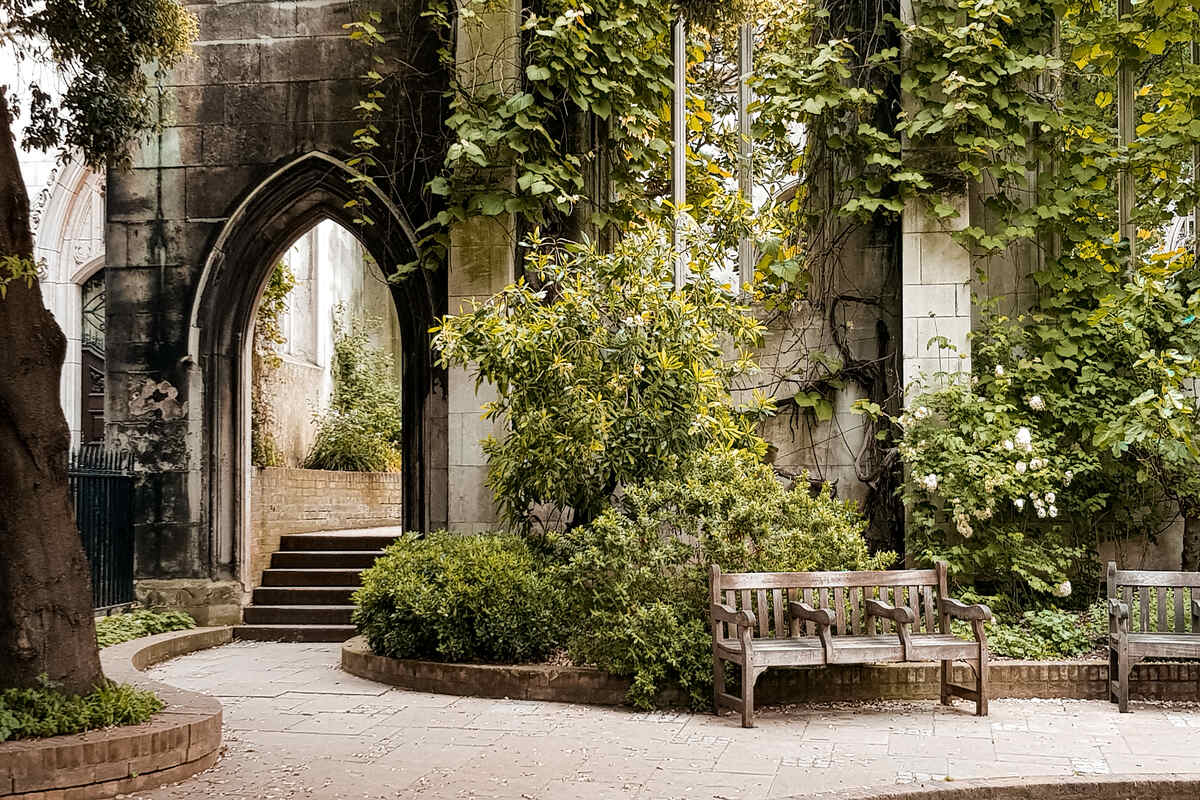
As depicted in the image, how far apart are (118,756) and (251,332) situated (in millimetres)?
7194

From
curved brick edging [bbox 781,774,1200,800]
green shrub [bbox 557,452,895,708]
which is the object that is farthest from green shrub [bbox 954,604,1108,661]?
curved brick edging [bbox 781,774,1200,800]

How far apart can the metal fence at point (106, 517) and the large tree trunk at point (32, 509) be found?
4.88 m

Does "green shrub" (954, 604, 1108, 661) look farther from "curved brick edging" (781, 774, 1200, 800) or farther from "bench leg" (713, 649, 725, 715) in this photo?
"curved brick edging" (781, 774, 1200, 800)

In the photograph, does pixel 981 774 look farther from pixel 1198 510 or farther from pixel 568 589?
pixel 1198 510

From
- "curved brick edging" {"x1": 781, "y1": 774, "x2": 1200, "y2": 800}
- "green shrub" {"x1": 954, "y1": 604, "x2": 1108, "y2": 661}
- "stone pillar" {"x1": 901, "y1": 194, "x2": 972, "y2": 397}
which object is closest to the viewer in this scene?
"curved brick edging" {"x1": 781, "y1": 774, "x2": 1200, "y2": 800}

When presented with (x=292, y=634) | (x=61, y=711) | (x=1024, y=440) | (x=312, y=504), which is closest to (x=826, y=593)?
(x=1024, y=440)

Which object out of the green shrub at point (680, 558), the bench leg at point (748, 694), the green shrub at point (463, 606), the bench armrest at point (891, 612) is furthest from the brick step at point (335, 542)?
the bench armrest at point (891, 612)

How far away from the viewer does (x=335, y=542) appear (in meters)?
13.5

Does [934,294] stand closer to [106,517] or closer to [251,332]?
[251,332]

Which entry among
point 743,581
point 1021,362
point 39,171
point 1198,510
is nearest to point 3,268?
point 743,581

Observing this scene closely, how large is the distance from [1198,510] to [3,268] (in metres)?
8.81

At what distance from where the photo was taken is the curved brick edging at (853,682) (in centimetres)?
825

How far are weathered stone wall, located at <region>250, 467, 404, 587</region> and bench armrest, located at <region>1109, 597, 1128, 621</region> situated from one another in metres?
6.79

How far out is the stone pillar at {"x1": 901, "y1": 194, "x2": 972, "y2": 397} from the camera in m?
10.2
